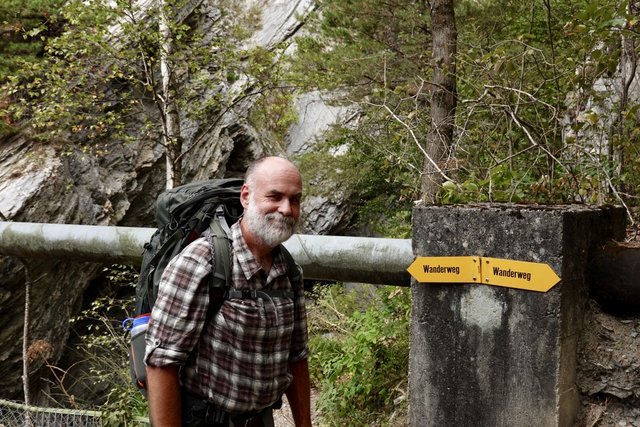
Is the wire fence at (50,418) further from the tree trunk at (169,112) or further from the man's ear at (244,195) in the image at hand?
the tree trunk at (169,112)

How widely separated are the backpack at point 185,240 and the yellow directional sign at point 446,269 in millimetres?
685

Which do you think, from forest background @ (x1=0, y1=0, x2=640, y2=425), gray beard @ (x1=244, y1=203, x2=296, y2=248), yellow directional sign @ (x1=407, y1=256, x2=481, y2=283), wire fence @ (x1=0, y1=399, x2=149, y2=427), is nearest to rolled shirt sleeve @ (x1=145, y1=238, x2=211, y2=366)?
gray beard @ (x1=244, y1=203, x2=296, y2=248)

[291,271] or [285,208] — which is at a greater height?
[285,208]

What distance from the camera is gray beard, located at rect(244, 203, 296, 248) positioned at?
8.39 feet

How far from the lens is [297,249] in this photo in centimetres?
376

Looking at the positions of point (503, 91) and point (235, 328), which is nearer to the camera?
point (235, 328)

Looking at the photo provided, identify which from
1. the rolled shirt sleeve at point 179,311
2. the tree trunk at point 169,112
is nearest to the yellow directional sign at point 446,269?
the rolled shirt sleeve at point 179,311

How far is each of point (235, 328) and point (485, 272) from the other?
1161mm

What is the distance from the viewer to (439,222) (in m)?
3.13

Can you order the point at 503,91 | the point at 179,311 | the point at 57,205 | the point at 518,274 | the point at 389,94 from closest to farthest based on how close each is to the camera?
the point at 179,311 < the point at 518,274 < the point at 503,91 < the point at 57,205 < the point at 389,94

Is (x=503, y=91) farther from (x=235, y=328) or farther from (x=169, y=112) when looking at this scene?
(x=169, y=112)

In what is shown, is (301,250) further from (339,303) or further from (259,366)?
(339,303)

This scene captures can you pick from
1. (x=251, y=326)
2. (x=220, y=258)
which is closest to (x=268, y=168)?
(x=220, y=258)

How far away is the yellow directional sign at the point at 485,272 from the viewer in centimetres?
284
